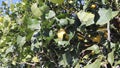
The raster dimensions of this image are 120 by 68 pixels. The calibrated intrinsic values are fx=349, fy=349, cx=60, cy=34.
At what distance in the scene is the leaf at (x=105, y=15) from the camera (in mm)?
1333

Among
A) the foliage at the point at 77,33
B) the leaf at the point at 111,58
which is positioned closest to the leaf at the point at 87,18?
the foliage at the point at 77,33

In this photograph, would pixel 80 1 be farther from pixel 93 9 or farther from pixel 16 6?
pixel 16 6

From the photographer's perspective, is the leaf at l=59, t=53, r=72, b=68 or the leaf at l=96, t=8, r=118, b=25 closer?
the leaf at l=96, t=8, r=118, b=25

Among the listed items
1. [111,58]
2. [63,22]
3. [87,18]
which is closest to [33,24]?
[63,22]

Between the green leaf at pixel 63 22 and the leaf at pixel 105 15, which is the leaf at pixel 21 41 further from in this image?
the leaf at pixel 105 15

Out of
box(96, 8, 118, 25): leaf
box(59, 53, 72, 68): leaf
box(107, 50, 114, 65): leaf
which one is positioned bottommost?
box(107, 50, 114, 65): leaf

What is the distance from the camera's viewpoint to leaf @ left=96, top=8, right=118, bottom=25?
1333 mm

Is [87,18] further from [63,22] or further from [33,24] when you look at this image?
[33,24]

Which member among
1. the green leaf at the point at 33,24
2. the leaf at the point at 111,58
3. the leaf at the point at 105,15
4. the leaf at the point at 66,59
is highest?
the green leaf at the point at 33,24

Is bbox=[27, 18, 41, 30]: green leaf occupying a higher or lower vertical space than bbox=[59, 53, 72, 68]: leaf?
higher

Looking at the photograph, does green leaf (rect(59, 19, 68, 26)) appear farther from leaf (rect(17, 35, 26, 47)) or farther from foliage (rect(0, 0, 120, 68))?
leaf (rect(17, 35, 26, 47))

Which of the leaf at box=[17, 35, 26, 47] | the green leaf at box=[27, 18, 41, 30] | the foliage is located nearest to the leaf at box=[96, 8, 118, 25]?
the foliage

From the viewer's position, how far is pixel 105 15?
1.35 metres

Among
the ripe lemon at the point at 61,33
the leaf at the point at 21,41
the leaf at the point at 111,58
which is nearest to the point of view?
the leaf at the point at 111,58
